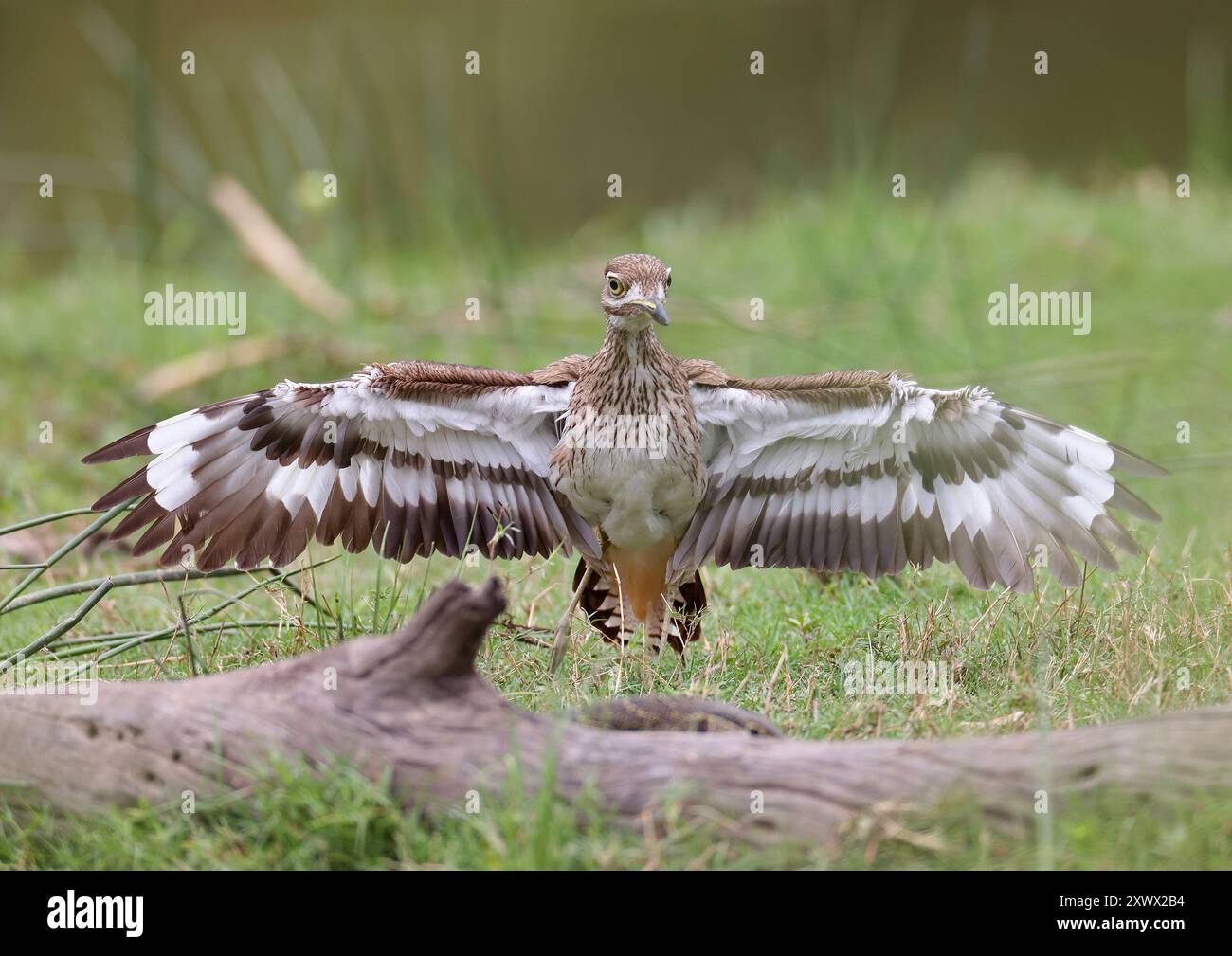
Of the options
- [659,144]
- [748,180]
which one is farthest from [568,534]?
[659,144]

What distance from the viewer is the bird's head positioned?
4562mm

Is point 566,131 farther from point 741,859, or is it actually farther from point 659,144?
point 741,859

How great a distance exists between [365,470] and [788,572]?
199 centimetres

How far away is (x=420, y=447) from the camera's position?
4.77 metres

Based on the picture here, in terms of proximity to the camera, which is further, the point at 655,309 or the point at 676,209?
the point at 676,209

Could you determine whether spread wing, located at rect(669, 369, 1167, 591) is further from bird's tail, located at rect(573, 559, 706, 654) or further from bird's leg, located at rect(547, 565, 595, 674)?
bird's leg, located at rect(547, 565, 595, 674)

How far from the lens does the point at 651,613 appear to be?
16.2 feet

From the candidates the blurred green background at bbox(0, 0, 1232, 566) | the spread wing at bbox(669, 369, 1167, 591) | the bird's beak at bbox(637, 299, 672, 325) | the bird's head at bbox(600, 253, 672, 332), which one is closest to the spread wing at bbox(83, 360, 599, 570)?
the bird's head at bbox(600, 253, 672, 332)

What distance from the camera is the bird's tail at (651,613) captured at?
4.75m

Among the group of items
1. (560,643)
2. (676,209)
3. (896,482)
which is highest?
(676,209)

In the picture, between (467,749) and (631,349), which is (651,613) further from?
(467,749)

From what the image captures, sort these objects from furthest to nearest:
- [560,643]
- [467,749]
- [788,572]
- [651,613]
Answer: [788,572], [651,613], [560,643], [467,749]

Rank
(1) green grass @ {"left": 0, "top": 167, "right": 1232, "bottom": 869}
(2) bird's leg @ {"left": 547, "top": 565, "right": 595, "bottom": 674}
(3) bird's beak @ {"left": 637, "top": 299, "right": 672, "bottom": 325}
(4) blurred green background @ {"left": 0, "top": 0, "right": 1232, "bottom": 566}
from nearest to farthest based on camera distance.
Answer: (1) green grass @ {"left": 0, "top": 167, "right": 1232, "bottom": 869} < (2) bird's leg @ {"left": 547, "top": 565, "right": 595, "bottom": 674} < (3) bird's beak @ {"left": 637, "top": 299, "right": 672, "bottom": 325} < (4) blurred green background @ {"left": 0, "top": 0, "right": 1232, "bottom": 566}

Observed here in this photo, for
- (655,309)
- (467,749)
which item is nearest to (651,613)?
(655,309)
